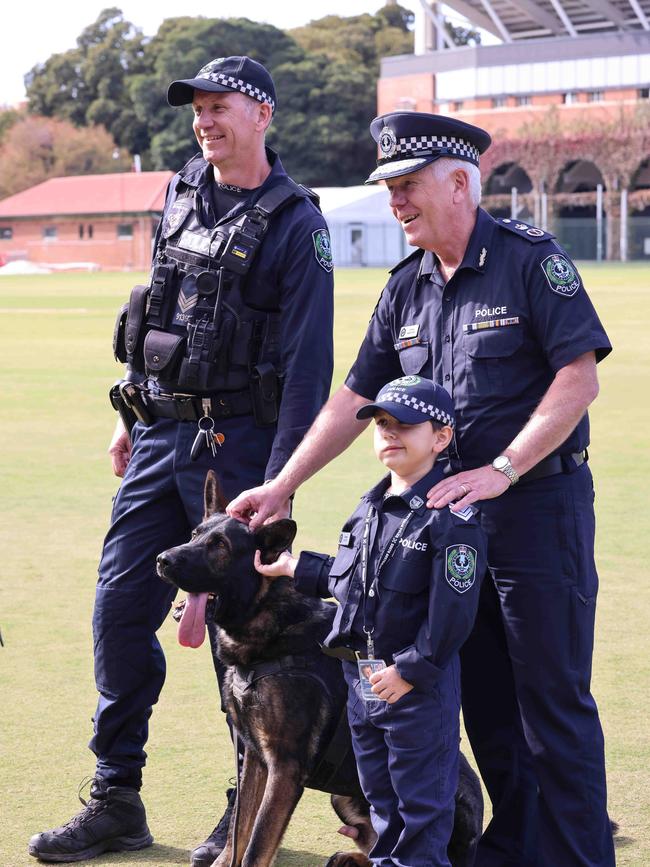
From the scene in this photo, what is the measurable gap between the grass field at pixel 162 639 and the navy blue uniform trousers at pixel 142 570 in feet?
0.93

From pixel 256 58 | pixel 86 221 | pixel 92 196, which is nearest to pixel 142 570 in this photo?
pixel 86 221

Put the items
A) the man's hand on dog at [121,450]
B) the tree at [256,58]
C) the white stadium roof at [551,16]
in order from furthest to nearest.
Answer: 1. the white stadium roof at [551,16]
2. the tree at [256,58]
3. the man's hand on dog at [121,450]

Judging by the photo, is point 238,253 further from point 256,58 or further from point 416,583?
point 256,58

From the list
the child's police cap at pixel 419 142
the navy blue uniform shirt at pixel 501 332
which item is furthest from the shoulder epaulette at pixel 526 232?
the child's police cap at pixel 419 142

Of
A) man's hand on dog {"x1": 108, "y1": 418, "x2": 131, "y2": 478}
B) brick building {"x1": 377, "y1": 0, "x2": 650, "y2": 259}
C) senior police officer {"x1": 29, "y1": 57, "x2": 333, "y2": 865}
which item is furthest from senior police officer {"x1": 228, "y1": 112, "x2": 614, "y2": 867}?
brick building {"x1": 377, "y1": 0, "x2": 650, "y2": 259}

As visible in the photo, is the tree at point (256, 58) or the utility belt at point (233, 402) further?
the tree at point (256, 58)

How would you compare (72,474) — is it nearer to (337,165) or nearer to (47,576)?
(47,576)

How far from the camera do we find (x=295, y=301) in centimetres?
443

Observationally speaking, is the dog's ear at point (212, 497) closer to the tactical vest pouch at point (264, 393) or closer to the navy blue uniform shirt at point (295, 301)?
the navy blue uniform shirt at point (295, 301)

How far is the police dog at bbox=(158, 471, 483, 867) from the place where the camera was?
3.84 m

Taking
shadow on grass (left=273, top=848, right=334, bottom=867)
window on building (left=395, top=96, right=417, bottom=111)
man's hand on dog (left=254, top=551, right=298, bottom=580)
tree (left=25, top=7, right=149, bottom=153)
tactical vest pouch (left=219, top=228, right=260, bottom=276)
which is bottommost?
shadow on grass (left=273, top=848, right=334, bottom=867)

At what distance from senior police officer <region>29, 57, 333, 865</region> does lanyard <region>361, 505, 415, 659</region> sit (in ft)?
2.80

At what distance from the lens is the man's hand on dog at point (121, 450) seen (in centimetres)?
493

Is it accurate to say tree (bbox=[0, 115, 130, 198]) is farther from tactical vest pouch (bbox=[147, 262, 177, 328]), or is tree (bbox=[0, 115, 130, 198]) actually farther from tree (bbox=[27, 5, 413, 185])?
tactical vest pouch (bbox=[147, 262, 177, 328])
